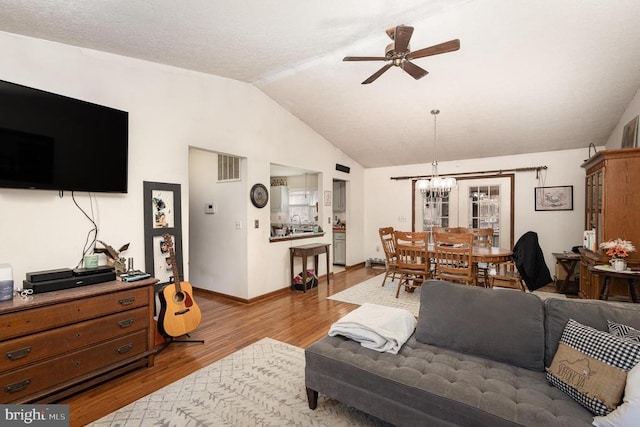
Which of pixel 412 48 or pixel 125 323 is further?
pixel 412 48

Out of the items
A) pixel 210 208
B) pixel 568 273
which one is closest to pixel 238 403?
pixel 210 208

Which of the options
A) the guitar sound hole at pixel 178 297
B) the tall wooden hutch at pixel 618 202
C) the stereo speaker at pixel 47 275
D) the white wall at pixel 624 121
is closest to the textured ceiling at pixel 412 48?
the white wall at pixel 624 121

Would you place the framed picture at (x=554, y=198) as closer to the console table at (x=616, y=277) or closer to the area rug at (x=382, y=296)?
the area rug at (x=382, y=296)

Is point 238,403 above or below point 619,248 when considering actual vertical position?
below

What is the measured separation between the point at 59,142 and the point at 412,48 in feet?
11.1

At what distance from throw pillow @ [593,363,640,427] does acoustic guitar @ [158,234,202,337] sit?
3043 millimetres

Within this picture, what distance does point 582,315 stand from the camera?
1660 mm

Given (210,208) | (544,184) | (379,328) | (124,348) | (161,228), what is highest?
(544,184)

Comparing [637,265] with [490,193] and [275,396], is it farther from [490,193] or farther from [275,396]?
[275,396]

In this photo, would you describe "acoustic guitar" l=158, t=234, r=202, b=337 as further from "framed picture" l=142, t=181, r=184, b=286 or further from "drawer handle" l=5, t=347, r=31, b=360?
"drawer handle" l=5, t=347, r=31, b=360

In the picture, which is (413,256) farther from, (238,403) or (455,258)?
(238,403)

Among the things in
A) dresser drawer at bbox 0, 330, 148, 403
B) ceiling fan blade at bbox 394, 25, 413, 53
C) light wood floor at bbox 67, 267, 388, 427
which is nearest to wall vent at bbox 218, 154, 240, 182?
light wood floor at bbox 67, 267, 388, 427

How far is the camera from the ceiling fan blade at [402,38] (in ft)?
7.01

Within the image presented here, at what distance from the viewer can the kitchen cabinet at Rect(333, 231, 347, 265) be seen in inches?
263
